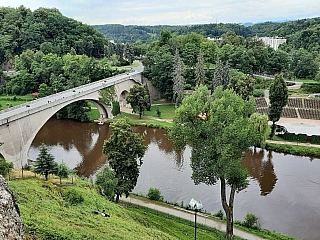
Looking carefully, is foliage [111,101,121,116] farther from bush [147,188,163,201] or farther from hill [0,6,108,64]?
hill [0,6,108,64]

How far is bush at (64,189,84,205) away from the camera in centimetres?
1817

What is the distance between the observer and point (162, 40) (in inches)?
2820

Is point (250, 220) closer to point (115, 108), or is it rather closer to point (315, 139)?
point (315, 139)

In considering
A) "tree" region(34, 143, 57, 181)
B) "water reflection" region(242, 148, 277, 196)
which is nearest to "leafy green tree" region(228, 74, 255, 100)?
"water reflection" region(242, 148, 277, 196)

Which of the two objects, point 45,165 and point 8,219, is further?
point 45,165

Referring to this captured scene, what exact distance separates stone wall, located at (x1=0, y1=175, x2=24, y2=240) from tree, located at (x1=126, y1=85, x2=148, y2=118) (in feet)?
136

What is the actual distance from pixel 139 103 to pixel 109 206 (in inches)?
1239

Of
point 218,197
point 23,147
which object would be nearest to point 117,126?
point 218,197

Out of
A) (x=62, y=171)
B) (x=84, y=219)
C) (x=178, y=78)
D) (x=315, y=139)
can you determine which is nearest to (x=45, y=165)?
(x=62, y=171)

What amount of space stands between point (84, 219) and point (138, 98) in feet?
116

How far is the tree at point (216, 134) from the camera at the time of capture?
18375mm

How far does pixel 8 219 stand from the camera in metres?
7.85

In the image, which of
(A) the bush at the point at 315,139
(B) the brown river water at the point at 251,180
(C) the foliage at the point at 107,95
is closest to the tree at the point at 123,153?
(B) the brown river water at the point at 251,180

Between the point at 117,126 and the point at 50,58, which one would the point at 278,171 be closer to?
the point at 117,126
